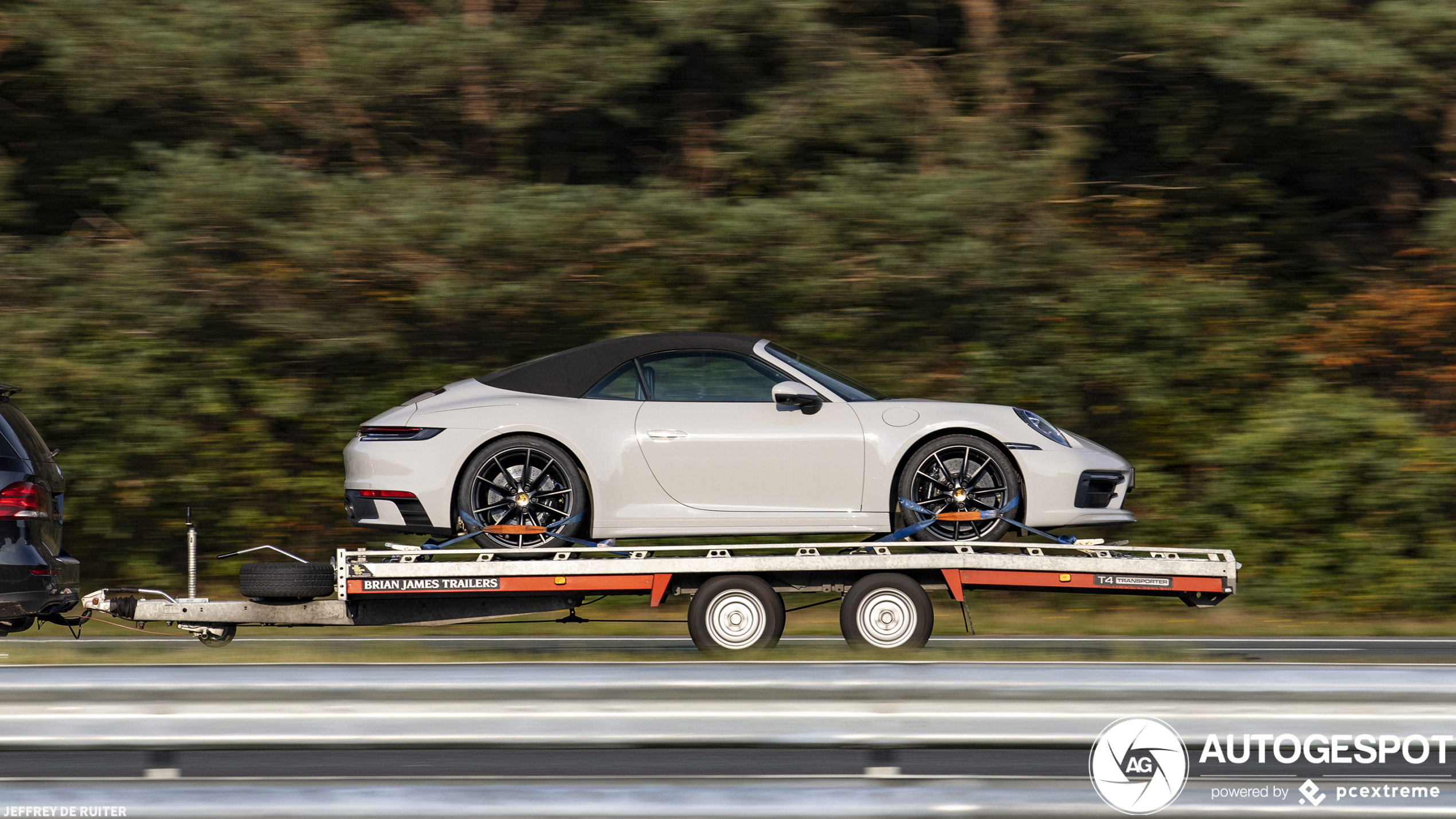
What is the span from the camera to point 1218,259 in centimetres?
1314

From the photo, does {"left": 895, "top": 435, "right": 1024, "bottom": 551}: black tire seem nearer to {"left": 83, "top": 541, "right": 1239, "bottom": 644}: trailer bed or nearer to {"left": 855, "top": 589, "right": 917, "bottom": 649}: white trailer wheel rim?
{"left": 83, "top": 541, "right": 1239, "bottom": 644}: trailer bed

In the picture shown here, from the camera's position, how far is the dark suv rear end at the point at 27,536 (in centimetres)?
598

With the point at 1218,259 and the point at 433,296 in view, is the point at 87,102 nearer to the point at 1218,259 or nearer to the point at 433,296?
the point at 433,296

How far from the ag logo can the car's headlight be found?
373cm

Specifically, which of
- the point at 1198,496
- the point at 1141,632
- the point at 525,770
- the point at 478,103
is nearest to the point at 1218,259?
the point at 1198,496

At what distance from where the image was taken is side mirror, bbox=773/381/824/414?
6.86 meters

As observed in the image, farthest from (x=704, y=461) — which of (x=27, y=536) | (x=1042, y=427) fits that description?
(x=27, y=536)

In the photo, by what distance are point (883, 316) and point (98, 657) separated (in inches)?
270

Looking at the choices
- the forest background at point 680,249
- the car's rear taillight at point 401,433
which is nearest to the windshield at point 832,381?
the car's rear taillight at point 401,433

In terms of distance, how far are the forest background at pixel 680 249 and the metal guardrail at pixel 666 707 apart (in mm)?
7898

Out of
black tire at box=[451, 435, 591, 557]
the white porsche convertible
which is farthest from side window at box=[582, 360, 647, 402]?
black tire at box=[451, 435, 591, 557]

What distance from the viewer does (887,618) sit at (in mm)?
6742

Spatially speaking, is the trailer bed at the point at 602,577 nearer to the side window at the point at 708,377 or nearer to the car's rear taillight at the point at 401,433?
the car's rear taillight at the point at 401,433

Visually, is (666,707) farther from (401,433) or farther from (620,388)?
(401,433)
